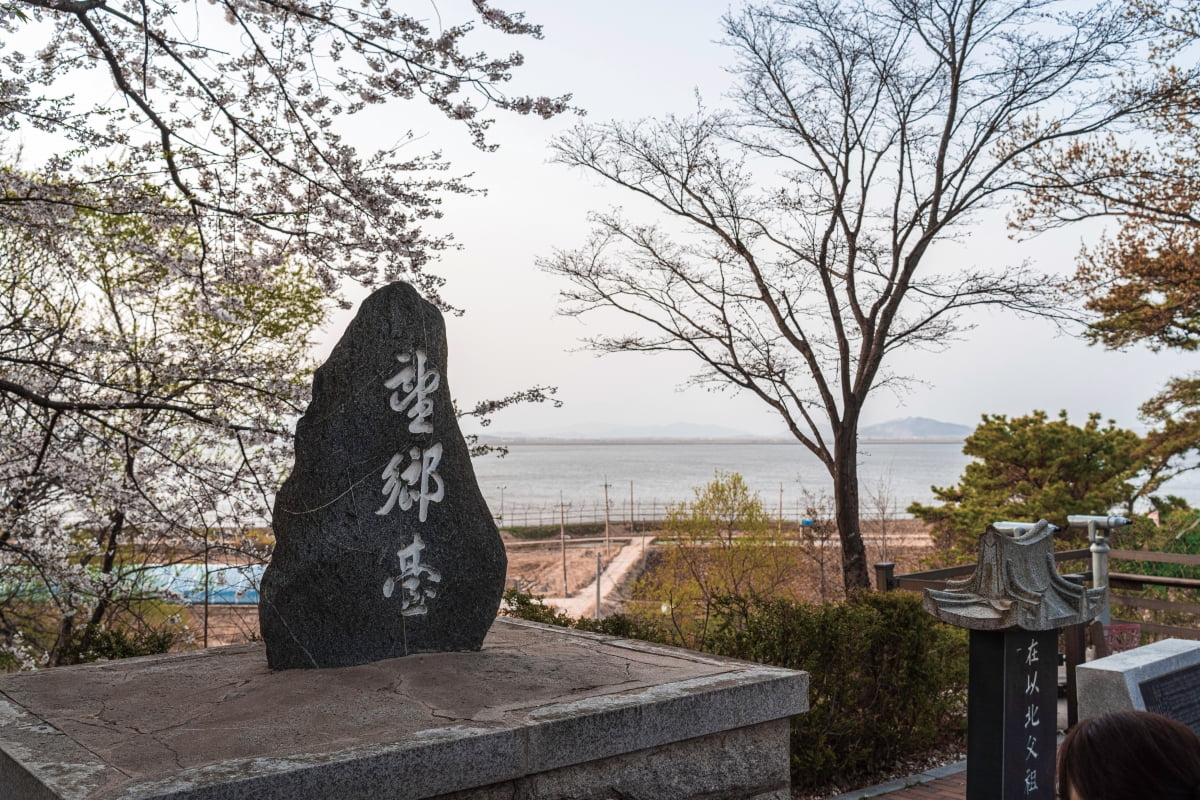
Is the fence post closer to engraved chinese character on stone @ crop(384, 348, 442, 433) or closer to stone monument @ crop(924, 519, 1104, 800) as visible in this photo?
stone monument @ crop(924, 519, 1104, 800)

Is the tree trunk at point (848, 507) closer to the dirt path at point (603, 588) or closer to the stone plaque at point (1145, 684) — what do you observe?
the stone plaque at point (1145, 684)

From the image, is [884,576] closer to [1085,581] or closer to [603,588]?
[1085,581]

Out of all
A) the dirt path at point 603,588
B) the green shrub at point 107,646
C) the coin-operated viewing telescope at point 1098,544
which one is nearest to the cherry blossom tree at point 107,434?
the green shrub at point 107,646

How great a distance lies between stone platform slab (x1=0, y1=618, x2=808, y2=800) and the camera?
306 centimetres

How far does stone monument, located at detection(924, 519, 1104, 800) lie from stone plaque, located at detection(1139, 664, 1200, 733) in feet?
1.46

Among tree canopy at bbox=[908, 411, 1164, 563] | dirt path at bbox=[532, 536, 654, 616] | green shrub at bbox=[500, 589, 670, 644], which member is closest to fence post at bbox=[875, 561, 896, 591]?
green shrub at bbox=[500, 589, 670, 644]

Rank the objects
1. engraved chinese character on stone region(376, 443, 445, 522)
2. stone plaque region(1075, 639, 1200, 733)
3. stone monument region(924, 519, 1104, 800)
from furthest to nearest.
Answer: engraved chinese character on stone region(376, 443, 445, 522)
stone monument region(924, 519, 1104, 800)
stone plaque region(1075, 639, 1200, 733)

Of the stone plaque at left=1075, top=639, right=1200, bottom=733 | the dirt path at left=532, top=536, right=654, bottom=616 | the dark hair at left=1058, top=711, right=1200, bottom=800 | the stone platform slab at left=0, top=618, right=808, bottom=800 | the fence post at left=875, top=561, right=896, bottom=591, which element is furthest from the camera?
the dirt path at left=532, top=536, right=654, bottom=616

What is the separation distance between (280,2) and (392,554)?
3.58 metres

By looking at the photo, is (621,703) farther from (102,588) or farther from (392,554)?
(102,588)

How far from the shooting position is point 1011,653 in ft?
13.8

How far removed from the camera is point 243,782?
2887 millimetres

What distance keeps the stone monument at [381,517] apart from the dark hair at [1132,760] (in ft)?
10.6

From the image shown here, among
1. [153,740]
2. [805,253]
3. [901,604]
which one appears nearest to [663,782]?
[153,740]
